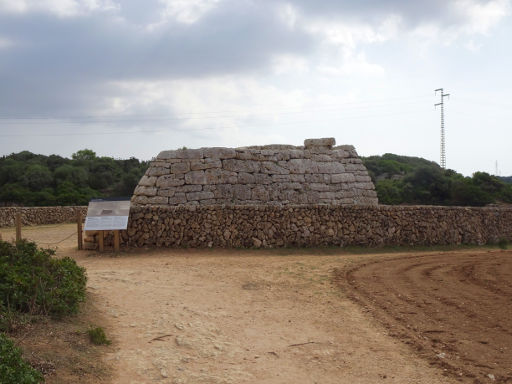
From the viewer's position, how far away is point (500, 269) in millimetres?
9281

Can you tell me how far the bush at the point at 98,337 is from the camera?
4.85 meters

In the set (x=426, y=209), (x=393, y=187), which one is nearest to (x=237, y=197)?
(x=426, y=209)

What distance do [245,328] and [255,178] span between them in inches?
→ 343

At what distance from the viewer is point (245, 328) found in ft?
19.6

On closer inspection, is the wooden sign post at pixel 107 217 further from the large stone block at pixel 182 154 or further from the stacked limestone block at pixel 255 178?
the large stone block at pixel 182 154

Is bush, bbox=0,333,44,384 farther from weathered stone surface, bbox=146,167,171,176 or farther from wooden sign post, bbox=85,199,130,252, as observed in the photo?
weathered stone surface, bbox=146,167,171,176

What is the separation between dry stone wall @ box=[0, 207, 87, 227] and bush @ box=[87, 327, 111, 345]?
17390mm

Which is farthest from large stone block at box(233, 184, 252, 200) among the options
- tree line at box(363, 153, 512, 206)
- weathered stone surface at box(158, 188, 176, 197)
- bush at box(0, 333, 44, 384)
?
tree line at box(363, 153, 512, 206)

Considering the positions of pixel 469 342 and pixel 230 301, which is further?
pixel 230 301

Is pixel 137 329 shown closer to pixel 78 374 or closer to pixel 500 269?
pixel 78 374

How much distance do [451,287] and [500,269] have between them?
221cm

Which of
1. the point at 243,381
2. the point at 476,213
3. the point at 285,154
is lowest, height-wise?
the point at 243,381

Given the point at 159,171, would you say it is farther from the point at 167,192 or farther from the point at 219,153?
the point at 219,153

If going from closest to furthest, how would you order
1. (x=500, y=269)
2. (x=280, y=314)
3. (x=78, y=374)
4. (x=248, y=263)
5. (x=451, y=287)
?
(x=78, y=374)
(x=280, y=314)
(x=451, y=287)
(x=500, y=269)
(x=248, y=263)
